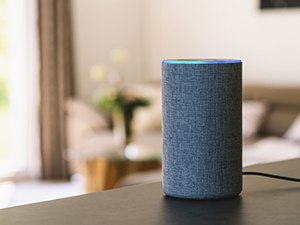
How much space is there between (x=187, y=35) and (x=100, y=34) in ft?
3.02

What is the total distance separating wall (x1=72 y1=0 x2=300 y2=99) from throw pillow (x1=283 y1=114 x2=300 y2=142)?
69cm

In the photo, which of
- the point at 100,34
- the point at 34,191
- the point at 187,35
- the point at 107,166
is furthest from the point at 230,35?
the point at 34,191

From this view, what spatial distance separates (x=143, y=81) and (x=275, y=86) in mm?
1719

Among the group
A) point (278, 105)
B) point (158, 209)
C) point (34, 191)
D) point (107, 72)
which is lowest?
point (34, 191)

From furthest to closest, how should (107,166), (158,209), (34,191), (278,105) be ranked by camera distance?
(34,191) → (278,105) → (107,166) → (158,209)

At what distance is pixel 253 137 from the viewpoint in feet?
12.2

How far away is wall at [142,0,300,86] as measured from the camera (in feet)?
13.4

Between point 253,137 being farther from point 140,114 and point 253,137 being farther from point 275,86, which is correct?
point 140,114

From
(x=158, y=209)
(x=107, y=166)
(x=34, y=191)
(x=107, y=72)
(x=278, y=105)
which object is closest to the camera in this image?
(x=158, y=209)

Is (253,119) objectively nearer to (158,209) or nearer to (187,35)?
(187,35)

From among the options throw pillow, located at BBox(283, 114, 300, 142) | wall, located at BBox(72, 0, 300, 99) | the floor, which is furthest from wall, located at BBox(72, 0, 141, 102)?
throw pillow, located at BBox(283, 114, 300, 142)

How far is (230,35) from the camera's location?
14.9 feet

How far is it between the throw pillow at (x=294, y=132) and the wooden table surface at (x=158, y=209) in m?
2.68

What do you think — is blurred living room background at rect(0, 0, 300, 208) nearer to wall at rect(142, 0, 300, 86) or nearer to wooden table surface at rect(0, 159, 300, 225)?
wall at rect(142, 0, 300, 86)
